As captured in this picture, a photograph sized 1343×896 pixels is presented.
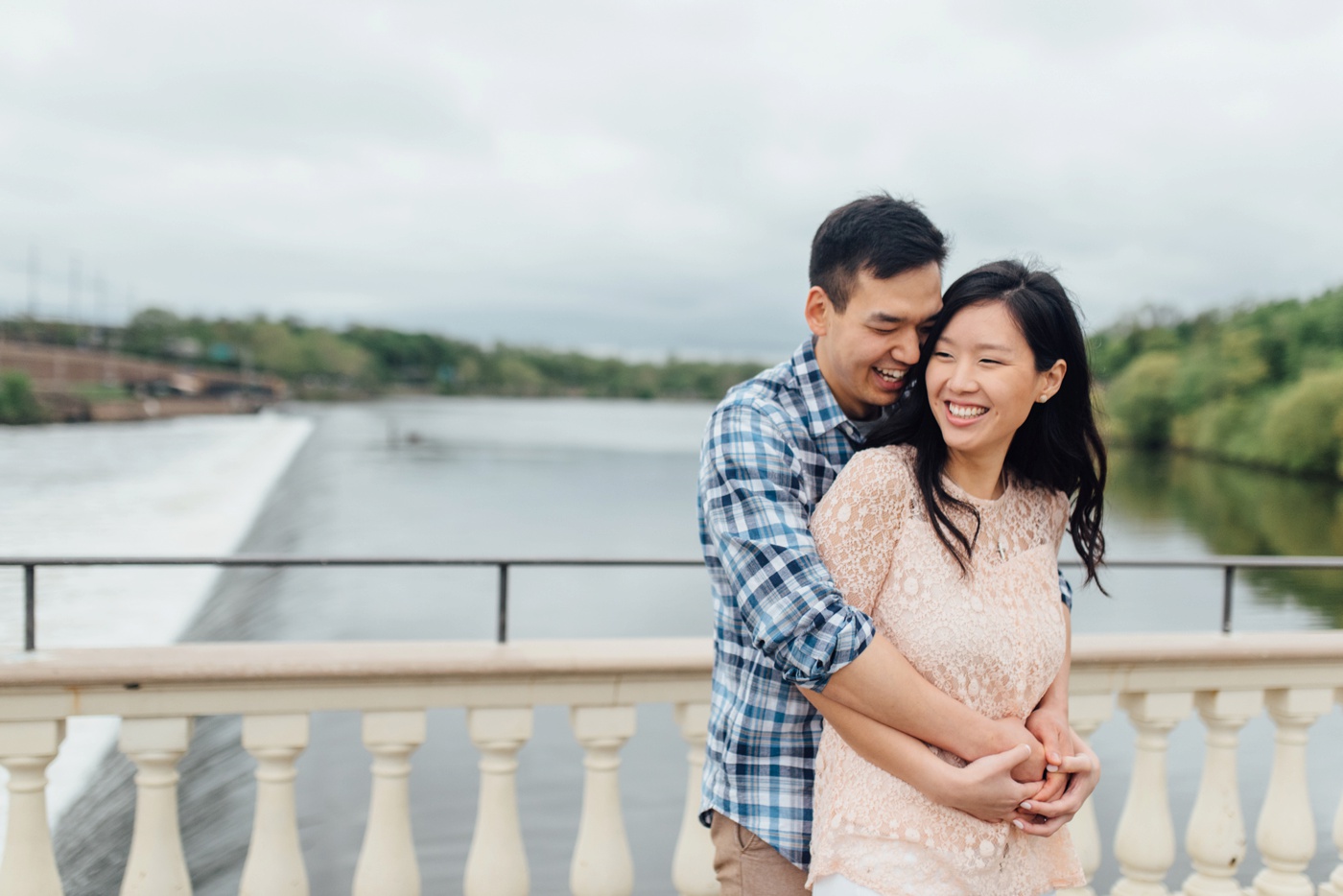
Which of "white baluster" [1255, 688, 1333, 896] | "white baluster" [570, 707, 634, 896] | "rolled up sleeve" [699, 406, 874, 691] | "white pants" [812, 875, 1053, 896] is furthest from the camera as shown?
"white baluster" [1255, 688, 1333, 896]

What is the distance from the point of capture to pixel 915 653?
1.51 meters

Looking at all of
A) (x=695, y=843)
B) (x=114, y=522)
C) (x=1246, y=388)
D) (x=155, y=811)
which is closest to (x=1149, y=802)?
(x=695, y=843)

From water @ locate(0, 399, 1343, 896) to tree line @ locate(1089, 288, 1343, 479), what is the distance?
1.93 metres

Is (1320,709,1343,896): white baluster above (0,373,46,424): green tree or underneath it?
above

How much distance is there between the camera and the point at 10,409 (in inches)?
2323

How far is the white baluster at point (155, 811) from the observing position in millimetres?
→ 2113

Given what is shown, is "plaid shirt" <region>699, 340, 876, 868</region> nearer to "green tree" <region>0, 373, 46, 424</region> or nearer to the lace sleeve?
the lace sleeve

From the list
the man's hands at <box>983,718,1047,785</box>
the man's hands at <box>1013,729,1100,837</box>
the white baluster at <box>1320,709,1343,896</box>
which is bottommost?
the white baluster at <box>1320,709,1343,896</box>

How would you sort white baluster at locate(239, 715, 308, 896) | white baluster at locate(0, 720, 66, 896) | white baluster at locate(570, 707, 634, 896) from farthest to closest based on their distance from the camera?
white baluster at locate(570, 707, 634, 896) → white baluster at locate(239, 715, 308, 896) → white baluster at locate(0, 720, 66, 896)

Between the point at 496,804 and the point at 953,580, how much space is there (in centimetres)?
126

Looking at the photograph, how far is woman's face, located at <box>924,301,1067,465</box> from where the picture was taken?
156 cm

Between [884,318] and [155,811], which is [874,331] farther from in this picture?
[155,811]

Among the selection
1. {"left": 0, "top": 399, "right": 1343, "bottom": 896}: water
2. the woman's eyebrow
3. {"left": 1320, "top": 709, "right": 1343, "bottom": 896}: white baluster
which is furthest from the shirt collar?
{"left": 0, "top": 399, "right": 1343, "bottom": 896}: water

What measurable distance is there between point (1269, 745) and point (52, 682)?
1536 cm
